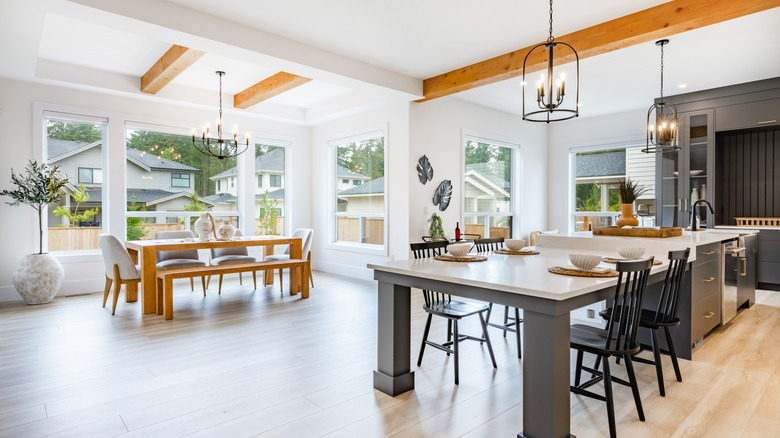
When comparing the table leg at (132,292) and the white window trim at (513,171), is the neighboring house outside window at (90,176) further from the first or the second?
the white window trim at (513,171)

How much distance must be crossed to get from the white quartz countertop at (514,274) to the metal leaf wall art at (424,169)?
9.85 ft

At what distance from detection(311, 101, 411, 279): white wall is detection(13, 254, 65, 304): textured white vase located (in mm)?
3641

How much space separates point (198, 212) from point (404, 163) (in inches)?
125

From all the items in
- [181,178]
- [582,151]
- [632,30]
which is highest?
[632,30]

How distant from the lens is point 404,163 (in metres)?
5.77

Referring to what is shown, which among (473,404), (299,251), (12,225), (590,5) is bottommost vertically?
(473,404)

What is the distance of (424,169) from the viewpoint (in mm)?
5832

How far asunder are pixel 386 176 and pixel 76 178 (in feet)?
13.2

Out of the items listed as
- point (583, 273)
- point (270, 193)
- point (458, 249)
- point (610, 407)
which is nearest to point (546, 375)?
point (610, 407)

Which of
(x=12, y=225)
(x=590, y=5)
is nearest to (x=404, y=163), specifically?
(x=590, y=5)

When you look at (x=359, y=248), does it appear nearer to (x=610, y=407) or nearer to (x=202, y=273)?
(x=202, y=273)

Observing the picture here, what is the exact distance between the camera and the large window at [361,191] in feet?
20.9

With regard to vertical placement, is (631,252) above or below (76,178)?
→ below

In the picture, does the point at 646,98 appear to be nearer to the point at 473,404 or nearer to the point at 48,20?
the point at 473,404
